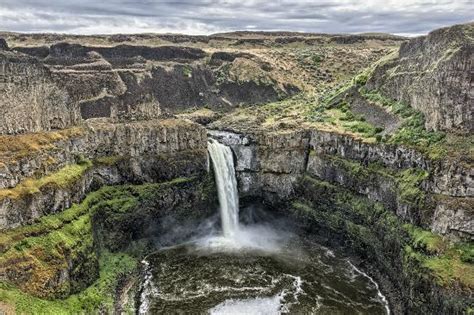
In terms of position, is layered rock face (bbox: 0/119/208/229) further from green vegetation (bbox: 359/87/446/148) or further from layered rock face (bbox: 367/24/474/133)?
layered rock face (bbox: 367/24/474/133)

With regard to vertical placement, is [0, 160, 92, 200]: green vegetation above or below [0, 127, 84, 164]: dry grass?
below

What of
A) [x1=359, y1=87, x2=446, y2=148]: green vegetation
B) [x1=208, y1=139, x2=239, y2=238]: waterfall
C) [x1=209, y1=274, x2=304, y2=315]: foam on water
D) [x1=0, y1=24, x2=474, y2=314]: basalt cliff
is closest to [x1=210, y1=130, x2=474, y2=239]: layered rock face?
[x1=0, y1=24, x2=474, y2=314]: basalt cliff

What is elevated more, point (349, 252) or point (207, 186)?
point (207, 186)

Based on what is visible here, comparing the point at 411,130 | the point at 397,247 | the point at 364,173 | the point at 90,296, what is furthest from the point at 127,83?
the point at 397,247

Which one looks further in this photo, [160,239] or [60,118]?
[160,239]

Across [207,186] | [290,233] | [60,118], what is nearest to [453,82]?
[290,233]

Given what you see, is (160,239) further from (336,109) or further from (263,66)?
(263,66)

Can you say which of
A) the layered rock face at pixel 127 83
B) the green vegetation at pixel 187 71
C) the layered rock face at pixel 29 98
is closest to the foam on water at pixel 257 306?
the layered rock face at pixel 29 98
